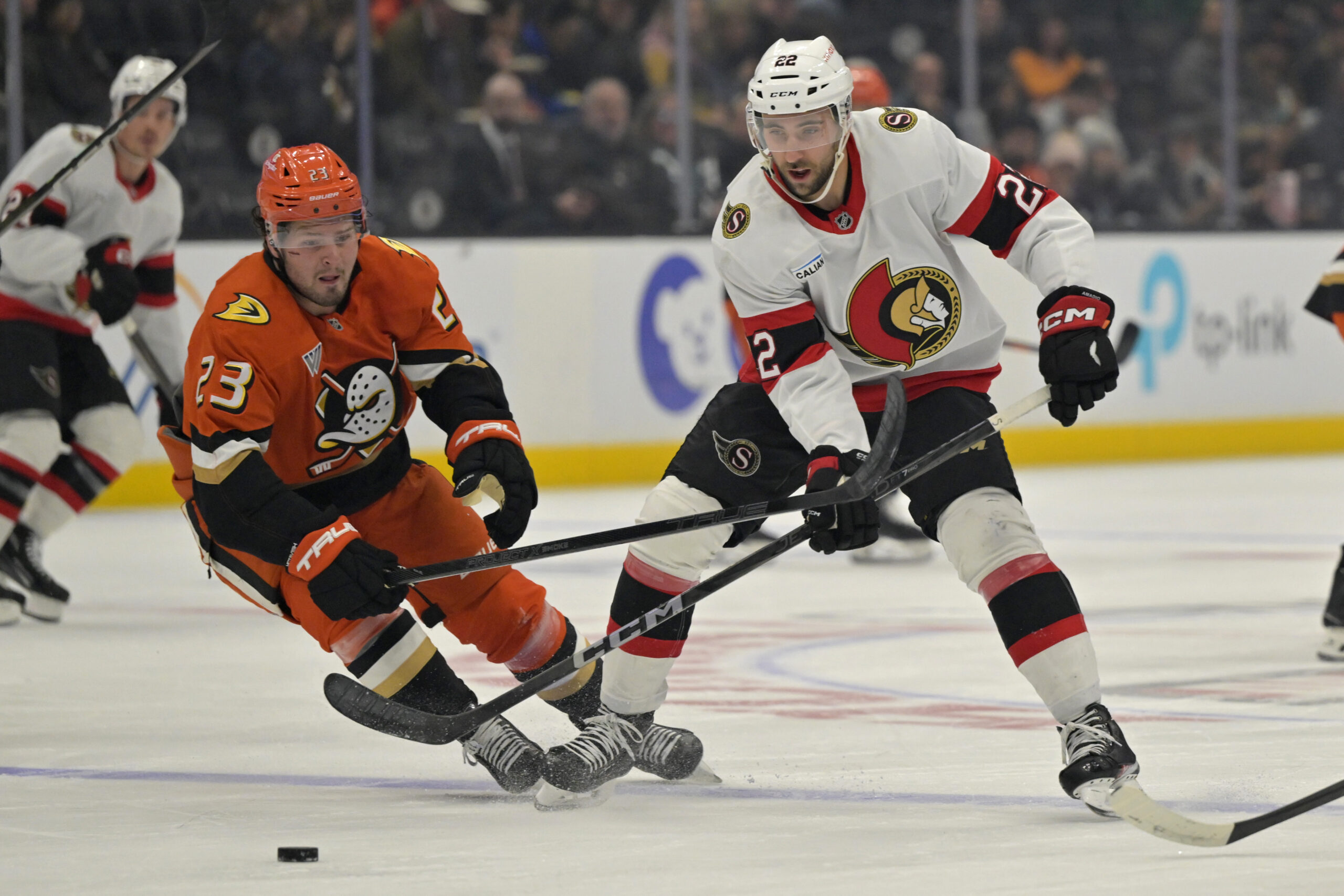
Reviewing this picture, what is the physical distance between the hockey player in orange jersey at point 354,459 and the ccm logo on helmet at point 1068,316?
0.85 m

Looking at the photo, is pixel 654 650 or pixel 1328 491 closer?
pixel 654 650

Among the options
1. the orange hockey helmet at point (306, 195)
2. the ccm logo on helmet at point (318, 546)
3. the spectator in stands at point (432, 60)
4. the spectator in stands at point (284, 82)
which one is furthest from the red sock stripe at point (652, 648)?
the spectator in stands at point (432, 60)

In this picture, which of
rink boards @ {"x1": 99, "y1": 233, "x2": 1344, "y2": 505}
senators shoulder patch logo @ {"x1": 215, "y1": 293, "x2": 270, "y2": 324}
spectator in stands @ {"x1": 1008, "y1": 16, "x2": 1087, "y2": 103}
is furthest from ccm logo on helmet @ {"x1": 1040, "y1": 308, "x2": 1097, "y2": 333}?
spectator in stands @ {"x1": 1008, "y1": 16, "x2": 1087, "y2": 103}

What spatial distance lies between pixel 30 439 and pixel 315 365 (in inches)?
90.0

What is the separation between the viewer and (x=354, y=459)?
11.5 ft

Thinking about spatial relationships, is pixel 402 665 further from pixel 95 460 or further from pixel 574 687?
pixel 95 460

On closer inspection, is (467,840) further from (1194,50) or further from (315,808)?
(1194,50)

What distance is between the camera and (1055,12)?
10508 mm

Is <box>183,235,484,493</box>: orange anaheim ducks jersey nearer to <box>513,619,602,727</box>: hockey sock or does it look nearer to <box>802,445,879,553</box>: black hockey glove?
<box>513,619,602,727</box>: hockey sock

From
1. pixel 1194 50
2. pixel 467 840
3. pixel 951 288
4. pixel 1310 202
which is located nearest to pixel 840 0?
pixel 1194 50

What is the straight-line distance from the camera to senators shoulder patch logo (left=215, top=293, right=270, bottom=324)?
3309 mm

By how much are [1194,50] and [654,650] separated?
785cm

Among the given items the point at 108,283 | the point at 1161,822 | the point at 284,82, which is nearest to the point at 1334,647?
the point at 1161,822

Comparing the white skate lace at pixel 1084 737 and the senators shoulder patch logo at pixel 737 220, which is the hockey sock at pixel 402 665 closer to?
the senators shoulder patch logo at pixel 737 220
